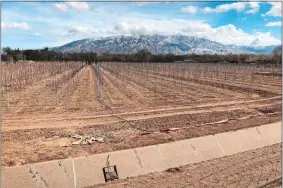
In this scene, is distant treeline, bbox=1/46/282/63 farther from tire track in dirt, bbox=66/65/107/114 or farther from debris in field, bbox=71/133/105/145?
debris in field, bbox=71/133/105/145

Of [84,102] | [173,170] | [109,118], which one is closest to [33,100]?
[84,102]

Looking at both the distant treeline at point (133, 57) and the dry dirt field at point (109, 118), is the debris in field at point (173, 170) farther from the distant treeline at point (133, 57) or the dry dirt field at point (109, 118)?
the distant treeline at point (133, 57)

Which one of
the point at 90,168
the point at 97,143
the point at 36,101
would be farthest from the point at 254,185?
the point at 36,101

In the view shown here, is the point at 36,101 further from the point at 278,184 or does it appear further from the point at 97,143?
the point at 278,184

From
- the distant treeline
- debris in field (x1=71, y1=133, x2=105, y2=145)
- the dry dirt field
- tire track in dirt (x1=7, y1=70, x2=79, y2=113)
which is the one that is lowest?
debris in field (x1=71, y1=133, x2=105, y2=145)

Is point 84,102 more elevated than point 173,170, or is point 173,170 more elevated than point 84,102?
point 84,102

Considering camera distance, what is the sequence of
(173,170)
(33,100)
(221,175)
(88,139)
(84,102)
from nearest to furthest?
(221,175)
(173,170)
(88,139)
(84,102)
(33,100)

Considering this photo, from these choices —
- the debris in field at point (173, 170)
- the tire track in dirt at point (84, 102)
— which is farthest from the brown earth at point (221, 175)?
the tire track in dirt at point (84, 102)

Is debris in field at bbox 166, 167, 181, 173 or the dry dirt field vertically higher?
the dry dirt field

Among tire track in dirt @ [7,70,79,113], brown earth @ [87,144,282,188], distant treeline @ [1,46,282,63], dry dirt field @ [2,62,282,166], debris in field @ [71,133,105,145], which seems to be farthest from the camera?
distant treeline @ [1,46,282,63]

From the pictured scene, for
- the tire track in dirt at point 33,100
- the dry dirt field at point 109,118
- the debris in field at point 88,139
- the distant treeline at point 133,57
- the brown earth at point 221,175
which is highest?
the distant treeline at point 133,57

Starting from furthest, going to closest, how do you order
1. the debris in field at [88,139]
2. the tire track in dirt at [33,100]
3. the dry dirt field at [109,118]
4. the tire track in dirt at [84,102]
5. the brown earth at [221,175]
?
the tire track in dirt at [33,100] → the tire track in dirt at [84,102] → the debris in field at [88,139] → the dry dirt field at [109,118] → the brown earth at [221,175]

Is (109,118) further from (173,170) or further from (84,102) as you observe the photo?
(173,170)

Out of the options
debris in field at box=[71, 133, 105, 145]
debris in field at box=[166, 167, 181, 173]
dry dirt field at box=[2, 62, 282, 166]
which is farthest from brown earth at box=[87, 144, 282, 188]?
debris in field at box=[71, 133, 105, 145]
